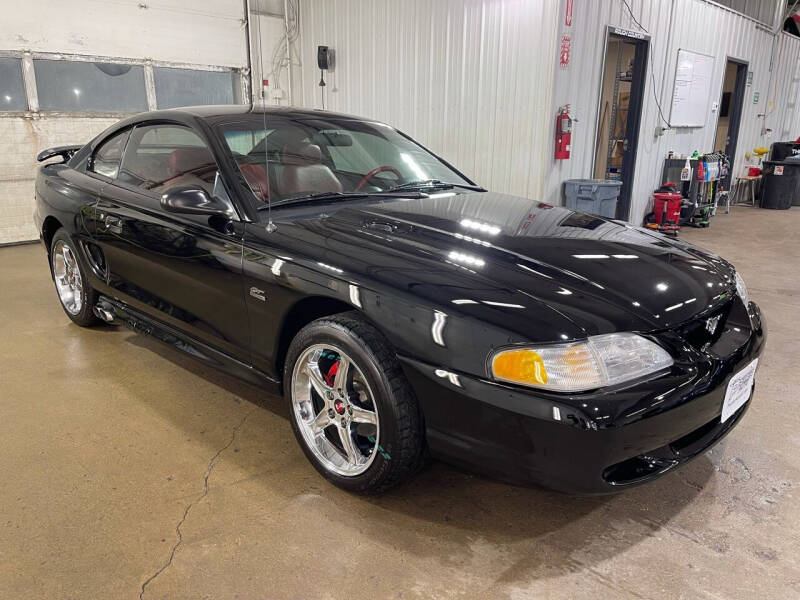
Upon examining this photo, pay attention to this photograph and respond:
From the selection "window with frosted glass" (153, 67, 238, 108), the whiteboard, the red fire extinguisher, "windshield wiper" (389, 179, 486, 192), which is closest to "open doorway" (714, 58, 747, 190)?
the whiteboard

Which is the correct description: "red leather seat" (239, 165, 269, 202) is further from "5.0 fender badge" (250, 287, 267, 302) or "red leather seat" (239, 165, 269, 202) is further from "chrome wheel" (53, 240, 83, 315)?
A: "chrome wheel" (53, 240, 83, 315)

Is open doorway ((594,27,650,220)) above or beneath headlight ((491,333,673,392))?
above

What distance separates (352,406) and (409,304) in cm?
44

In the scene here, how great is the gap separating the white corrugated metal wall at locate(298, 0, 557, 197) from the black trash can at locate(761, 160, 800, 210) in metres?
6.24

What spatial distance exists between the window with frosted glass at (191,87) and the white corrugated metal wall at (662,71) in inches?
166

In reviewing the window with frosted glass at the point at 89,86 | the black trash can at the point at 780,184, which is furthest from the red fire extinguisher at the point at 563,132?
the black trash can at the point at 780,184

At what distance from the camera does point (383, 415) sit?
5.84 feet

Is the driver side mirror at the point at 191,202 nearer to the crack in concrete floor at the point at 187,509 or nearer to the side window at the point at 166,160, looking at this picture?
the side window at the point at 166,160

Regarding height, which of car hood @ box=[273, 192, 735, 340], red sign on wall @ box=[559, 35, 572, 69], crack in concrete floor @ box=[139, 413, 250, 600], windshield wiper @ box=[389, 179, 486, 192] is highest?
red sign on wall @ box=[559, 35, 572, 69]

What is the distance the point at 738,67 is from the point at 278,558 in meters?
10.8

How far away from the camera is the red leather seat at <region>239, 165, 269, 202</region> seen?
90.1 inches

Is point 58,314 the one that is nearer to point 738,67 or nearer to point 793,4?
point 738,67

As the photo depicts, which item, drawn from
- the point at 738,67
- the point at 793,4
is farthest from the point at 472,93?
the point at 793,4

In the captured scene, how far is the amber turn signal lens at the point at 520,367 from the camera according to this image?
5.14 ft
